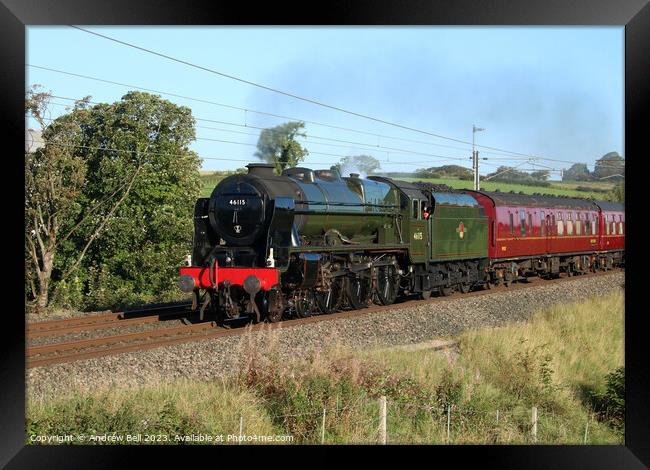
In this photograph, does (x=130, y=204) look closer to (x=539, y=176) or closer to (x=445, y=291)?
(x=445, y=291)

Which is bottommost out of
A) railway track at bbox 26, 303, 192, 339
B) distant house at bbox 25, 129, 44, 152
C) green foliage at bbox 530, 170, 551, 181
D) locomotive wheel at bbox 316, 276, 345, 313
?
railway track at bbox 26, 303, 192, 339

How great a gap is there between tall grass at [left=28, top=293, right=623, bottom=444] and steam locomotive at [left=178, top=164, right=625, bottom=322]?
2276mm

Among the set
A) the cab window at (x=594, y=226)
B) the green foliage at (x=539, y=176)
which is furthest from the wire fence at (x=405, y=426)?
the green foliage at (x=539, y=176)

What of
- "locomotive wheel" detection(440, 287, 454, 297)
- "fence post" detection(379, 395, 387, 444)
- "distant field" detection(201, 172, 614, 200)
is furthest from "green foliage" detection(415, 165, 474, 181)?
"fence post" detection(379, 395, 387, 444)

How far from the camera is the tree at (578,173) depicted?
39469 millimetres

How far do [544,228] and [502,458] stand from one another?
2202cm

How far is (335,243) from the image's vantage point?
16.5 meters

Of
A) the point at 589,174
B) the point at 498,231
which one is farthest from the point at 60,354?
the point at 589,174

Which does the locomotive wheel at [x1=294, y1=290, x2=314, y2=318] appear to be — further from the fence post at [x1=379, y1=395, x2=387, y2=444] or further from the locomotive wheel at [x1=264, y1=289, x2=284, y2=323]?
the fence post at [x1=379, y1=395, x2=387, y2=444]

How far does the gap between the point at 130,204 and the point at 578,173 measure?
90.5ft

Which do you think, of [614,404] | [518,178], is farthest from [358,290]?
[518,178]

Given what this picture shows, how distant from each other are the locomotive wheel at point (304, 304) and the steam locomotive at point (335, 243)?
31mm

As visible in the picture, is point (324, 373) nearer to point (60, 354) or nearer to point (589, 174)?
point (60, 354)

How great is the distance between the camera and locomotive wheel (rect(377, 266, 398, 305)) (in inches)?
722
